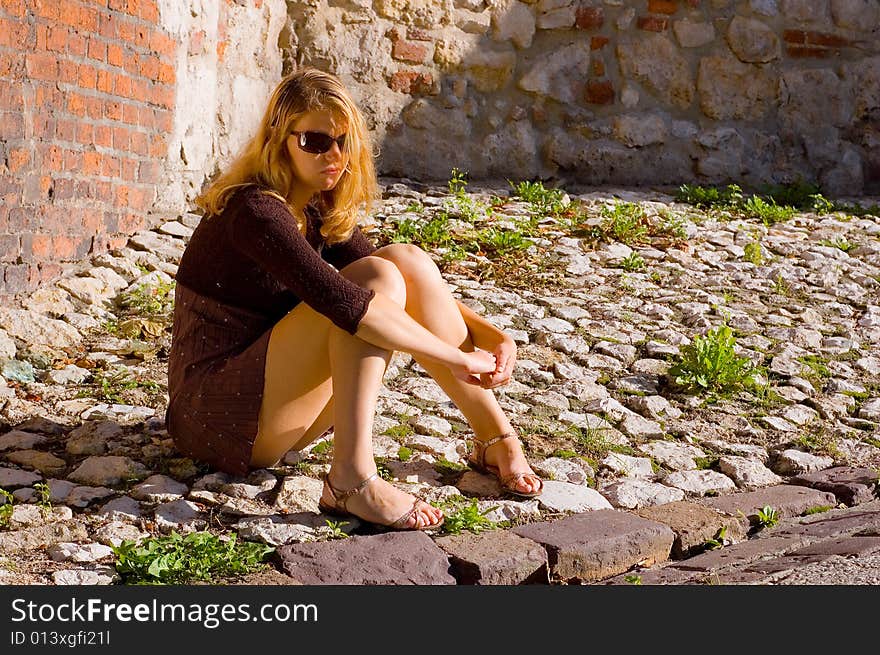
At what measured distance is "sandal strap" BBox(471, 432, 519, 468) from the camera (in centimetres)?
308

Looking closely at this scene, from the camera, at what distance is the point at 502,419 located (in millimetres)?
3100

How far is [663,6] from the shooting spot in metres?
6.82

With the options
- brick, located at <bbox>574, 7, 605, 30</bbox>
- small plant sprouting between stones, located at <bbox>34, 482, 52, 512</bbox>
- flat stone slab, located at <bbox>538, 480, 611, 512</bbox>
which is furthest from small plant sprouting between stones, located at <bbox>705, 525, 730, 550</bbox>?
brick, located at <bbox>574, 7, 605, 30</bbox>

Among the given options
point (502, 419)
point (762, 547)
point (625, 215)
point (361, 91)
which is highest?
point (361, 91)

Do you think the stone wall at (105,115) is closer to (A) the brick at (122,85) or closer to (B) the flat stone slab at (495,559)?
(A) the brick at (122,85)

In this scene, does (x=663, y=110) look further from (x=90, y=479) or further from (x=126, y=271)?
(x=90, y=479)

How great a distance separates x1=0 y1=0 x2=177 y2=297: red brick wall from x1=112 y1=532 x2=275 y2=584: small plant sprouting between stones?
195 cm

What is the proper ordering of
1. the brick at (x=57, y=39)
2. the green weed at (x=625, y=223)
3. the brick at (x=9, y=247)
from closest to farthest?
the brick at (x=9, y=247)
the brick at (x=57, y=39)
the green weed at (x=625, y=223)

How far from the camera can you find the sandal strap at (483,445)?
3.08 m

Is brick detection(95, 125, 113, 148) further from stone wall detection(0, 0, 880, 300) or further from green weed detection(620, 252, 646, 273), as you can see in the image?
green weed detection(620, 252, 646, 273)

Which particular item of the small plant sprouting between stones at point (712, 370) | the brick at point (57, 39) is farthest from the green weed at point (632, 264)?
the brick at point (57, 39)

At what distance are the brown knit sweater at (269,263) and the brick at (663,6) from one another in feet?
14.1

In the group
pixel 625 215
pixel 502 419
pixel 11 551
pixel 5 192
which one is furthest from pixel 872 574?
pixel 625 215

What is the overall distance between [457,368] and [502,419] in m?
0.31
